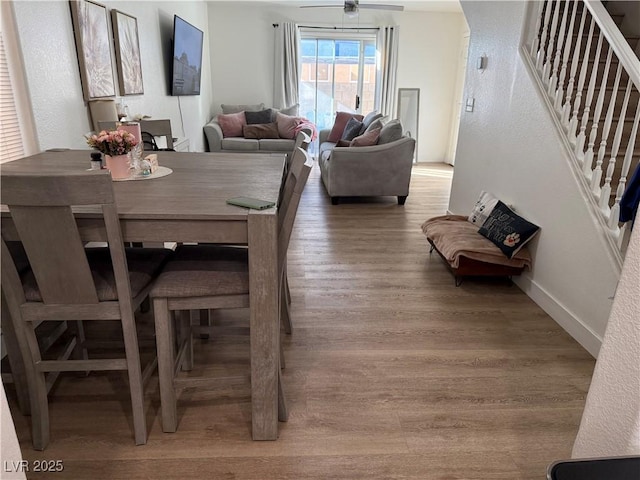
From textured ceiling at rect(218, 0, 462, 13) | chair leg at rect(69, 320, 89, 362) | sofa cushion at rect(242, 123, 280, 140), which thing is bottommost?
chair leg at rect(69, 320, 89, 362)

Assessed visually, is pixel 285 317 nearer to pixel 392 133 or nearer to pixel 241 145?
pixel 392 133

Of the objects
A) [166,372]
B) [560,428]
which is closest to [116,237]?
[166,372]

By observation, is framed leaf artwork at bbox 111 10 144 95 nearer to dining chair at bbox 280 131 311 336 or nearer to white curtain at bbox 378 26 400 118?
dining chair at bbox 280 131 311 336

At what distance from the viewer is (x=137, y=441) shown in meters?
1.63

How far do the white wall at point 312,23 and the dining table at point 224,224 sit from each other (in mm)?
6096

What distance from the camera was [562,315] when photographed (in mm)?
2525

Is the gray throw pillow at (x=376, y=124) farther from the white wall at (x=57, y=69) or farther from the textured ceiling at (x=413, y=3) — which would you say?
the white wall at (x=57, y=69)

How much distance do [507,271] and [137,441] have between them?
2398 millimetres

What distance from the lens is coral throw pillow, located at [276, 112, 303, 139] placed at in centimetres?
673

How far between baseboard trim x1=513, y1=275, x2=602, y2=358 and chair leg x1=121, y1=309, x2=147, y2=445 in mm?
2160

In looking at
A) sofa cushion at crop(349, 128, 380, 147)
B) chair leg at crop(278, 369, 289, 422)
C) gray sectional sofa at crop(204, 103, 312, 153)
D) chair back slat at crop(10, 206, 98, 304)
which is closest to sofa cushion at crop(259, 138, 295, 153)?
gray sectional sofa at crop(204, 103, 312, 153)

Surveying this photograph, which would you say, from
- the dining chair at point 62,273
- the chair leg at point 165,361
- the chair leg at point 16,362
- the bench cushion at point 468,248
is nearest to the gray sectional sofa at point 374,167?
the bench cushion at point 468,248

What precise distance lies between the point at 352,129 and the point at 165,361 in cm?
487

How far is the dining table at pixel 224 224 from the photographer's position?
55.8 inches
